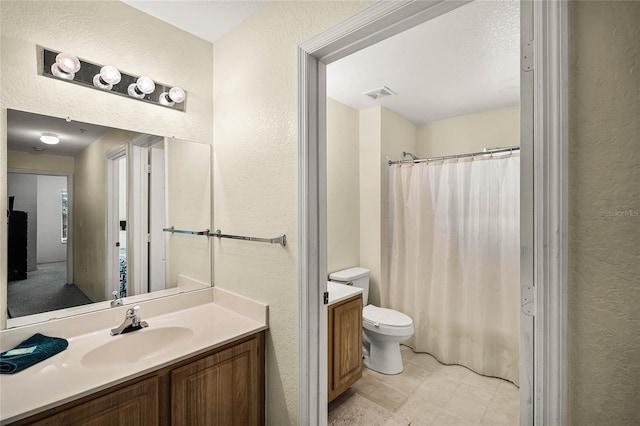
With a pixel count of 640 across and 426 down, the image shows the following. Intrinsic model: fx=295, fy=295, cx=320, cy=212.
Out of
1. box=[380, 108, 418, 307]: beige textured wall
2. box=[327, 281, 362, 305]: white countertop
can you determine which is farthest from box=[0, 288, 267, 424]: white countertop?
box=[380, 108, 418, 307]: beige textured wall

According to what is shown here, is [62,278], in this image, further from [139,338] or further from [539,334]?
[539,334]

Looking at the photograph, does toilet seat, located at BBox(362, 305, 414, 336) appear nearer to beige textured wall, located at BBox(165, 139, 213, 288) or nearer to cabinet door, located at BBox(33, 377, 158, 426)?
beige textured wall, located at BBox(165, 139, 213, 288)

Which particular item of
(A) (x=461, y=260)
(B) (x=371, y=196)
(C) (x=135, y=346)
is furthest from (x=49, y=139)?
(A) (x=461, y=260)

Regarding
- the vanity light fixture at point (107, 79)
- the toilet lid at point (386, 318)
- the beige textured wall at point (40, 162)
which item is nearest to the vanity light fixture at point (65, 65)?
the vanity light fixture at point (107, 79)

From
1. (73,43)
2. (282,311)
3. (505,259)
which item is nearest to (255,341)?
(282,311)

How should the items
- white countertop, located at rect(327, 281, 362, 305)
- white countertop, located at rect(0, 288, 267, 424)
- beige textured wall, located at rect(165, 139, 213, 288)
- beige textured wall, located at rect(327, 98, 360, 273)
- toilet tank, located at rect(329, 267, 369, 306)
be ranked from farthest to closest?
beige textured wall, located at rect(327, 98, 360, 273), toilet tank, located at rect(329, 267, 369, 306), white countertop, located at rect(327, 281, 362, 305), beige textured wall, located at rect(165, 139, 213, 288), white countertop, located at rect(0, 288, 267, 424)

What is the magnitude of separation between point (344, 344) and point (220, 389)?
0.89 metres

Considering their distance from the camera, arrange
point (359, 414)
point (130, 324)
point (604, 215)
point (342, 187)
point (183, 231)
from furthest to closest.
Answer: point (342, 187), point (359, 414), point (183, 231), point (130, 324), point (604, 215)

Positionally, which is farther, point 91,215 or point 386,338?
point 386,338

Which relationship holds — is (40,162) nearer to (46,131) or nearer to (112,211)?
(46,131)

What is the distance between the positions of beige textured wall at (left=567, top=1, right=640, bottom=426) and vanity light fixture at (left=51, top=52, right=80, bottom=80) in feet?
6.18

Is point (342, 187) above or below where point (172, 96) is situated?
below

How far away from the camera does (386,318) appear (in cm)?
252

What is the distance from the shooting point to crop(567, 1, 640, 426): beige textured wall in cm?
68
